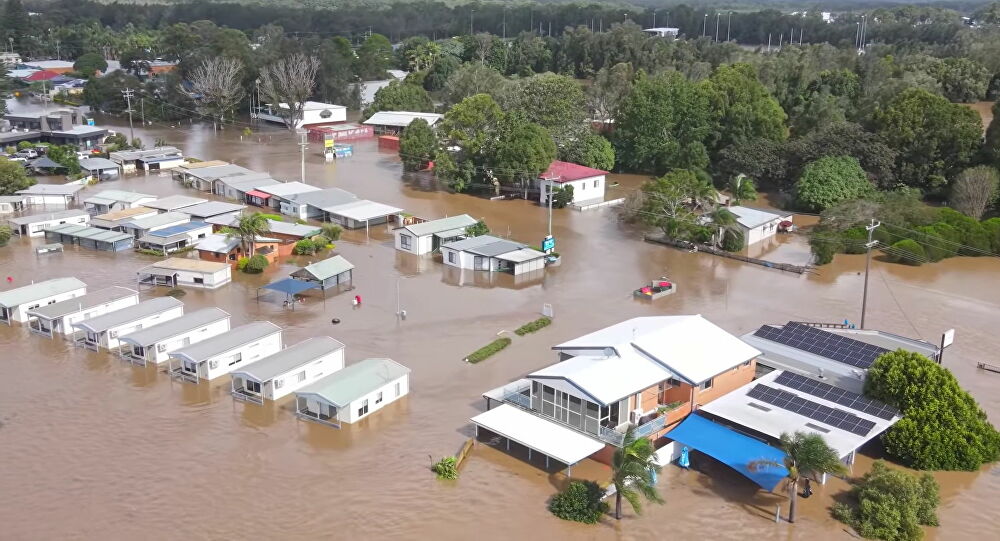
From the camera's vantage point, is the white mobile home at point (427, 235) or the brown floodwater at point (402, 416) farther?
the white mobile home at point (427, 235)

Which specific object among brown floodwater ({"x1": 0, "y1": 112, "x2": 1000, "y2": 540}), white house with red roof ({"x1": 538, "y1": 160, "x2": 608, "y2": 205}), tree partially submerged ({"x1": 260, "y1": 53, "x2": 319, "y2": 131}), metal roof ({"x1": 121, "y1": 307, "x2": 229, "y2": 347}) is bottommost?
brown floodwater ({"x1": 0, "y1": 112, "x2": 1000, "y2": 540})

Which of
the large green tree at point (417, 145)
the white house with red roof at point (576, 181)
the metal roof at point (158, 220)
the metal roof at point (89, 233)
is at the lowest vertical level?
the metal roof at point (89, 233)

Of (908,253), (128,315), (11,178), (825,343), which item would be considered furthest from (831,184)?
(11,178)

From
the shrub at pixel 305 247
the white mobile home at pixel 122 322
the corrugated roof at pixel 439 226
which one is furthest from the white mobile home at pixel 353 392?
the shrub at pixel 305 247

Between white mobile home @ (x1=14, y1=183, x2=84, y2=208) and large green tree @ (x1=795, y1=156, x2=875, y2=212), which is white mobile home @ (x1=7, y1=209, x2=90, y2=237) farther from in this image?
large green tree @ (x1=795, y1=156, x2=875, y2=212)

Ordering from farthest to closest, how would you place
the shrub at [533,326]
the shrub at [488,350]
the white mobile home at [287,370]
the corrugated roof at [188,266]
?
the corrugated roof at [188,266], the shrub at [533,326], the shrub at [488,350], the white mobile home at [287,370]

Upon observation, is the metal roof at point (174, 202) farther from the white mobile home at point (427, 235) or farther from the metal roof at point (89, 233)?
the white mobile home at point (427, 235)

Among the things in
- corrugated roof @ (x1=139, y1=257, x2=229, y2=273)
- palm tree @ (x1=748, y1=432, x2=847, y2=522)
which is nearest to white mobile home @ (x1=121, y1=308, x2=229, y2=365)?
corrugated roof @ (x1=139, y1=257, x2=229, y2=273)
